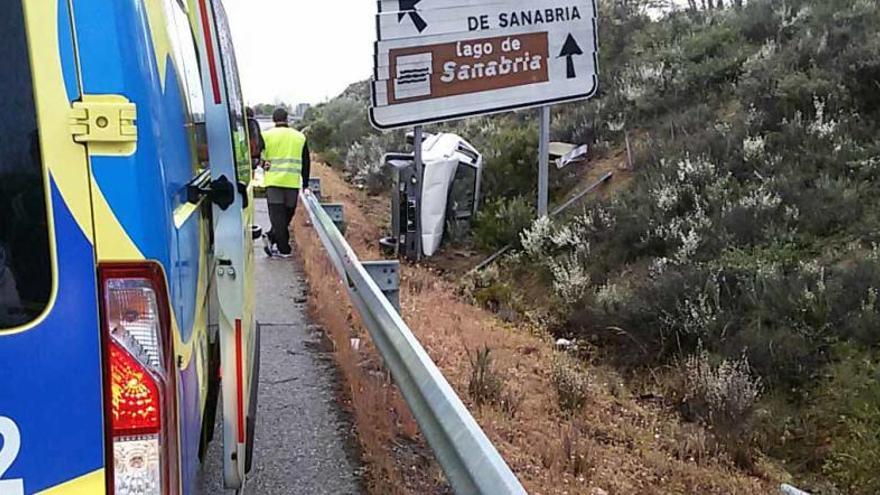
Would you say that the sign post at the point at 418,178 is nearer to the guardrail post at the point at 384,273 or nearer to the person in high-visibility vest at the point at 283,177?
the person in high-visibility vest at the point at 283,177

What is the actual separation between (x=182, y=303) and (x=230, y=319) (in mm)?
953

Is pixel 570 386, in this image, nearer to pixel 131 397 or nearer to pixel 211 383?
pixel 211 383

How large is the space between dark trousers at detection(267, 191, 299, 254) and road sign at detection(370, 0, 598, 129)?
1.69 metres

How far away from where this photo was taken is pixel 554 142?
48.4 ft

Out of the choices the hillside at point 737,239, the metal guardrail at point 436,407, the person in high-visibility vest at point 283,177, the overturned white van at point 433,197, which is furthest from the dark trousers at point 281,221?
the metal guardrail at point 436,407

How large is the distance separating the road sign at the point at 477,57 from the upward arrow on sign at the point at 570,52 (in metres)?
0.01

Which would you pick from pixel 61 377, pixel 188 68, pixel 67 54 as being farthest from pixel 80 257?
pixel 188 68

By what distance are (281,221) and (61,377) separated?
9329 mm

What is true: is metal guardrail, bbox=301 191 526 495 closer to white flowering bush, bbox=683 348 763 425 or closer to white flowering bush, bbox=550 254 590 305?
white flowering bush, bbox=683 348 763 425

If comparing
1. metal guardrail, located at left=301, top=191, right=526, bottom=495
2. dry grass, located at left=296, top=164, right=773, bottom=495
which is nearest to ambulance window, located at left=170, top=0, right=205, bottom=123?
metal guardrail, located at left=301, top=191, right=526, bottom=495

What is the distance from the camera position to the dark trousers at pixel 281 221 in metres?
10.9

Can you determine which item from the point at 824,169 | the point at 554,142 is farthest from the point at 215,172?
the point at 554,142

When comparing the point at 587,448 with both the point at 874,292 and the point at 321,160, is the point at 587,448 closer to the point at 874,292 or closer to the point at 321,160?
the point at 874,292

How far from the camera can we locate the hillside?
5.92m
